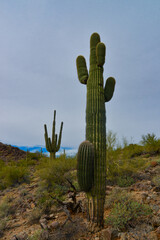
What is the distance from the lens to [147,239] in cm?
329

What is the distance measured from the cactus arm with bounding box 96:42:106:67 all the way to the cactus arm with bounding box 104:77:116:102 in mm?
606

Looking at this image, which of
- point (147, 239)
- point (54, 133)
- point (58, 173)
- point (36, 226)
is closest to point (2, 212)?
point (36, 226)

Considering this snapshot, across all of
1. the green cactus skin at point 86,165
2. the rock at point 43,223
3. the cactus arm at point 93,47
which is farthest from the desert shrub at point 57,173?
the cactus arm at point 93,47

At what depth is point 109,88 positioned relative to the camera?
5.17 m

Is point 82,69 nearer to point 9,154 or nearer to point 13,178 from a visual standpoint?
point 13,178

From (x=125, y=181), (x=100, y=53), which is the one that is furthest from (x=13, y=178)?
(x=100, y=53)

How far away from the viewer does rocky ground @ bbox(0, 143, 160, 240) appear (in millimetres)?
3654

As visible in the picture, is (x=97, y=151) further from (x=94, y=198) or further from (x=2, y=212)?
(x=2, y=212)

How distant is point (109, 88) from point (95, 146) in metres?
1.98

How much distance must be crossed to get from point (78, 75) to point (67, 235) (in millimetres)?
4642

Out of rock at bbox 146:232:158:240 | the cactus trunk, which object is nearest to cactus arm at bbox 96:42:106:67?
the cactus trunk

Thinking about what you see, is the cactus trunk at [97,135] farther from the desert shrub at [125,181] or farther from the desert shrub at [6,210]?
the desert shrub at [6,210]

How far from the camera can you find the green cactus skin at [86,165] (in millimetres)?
4035

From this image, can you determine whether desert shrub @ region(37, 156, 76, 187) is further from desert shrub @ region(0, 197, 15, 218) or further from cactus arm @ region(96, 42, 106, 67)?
cactus arm @ region(96, 42, 106, 67)
